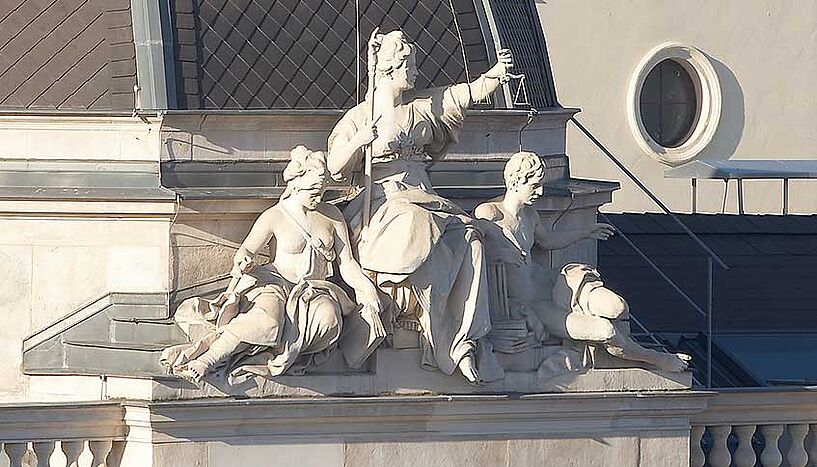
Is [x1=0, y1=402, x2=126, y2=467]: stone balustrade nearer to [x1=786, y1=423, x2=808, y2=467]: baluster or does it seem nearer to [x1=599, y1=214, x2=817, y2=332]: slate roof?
[x1=786, y1=423, x2=808, y2=467]: baluster

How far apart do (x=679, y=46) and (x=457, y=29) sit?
1615cm

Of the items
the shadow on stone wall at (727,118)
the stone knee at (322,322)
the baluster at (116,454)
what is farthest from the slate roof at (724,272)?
the baluster at (116,454)

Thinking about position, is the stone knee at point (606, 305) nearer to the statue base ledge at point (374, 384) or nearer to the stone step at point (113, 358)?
the statue base ledge at point (374, 384)

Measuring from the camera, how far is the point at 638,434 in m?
25.7

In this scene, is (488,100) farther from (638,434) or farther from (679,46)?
(679,46)

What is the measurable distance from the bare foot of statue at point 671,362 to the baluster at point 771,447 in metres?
1.13

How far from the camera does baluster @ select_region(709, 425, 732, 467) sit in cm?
2617

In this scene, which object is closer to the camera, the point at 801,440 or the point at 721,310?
the point at 801,440

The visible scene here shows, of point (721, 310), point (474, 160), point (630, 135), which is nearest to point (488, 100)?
point (474, 160)

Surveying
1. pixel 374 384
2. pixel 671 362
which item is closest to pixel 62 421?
pixel 374 384

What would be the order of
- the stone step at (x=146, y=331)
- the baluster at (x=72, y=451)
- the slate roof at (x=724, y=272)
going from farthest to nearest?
the slate roof at (x=724, y=272) → the stone step at (x=146, y=331) → the baluster at (x=72, y=451)

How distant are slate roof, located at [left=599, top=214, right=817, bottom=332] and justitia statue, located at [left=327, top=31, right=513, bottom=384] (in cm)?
722

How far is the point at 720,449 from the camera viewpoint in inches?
1032

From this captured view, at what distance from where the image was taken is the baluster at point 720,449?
26172 millimetres
